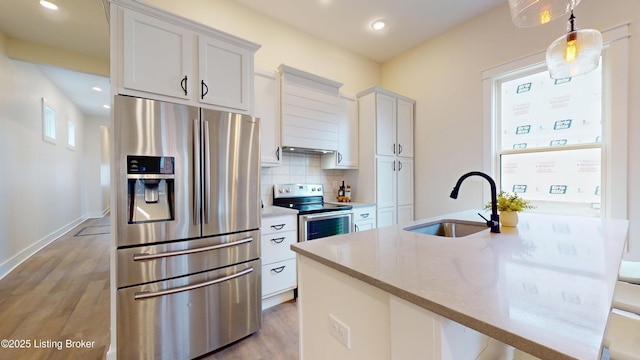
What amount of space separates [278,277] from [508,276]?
1958 mm

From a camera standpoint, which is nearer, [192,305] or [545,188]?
[192,305]

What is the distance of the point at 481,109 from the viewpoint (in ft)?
9.50

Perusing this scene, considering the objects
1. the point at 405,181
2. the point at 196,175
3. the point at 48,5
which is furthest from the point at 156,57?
the point at 405,181

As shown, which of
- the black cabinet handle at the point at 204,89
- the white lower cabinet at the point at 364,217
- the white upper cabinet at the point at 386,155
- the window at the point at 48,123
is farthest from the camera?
the window at the point at 48,123

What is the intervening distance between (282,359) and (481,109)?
3166mm

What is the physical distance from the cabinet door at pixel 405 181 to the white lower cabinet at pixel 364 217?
0.55m

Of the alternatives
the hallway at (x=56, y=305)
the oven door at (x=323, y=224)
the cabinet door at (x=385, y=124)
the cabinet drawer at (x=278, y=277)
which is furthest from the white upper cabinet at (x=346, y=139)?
the hallway at (x=56, y=305)

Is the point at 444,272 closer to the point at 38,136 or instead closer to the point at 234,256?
the point at 234,256

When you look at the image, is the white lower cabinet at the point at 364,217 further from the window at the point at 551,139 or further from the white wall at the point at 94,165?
the white wall at the point at 94,165

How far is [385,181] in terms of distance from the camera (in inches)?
127

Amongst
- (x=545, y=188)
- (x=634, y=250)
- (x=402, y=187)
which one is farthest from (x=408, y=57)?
(x=634, y=250)

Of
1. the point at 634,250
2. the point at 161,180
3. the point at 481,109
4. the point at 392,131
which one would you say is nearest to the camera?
the point at 161,180

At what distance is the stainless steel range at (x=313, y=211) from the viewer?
245 cm

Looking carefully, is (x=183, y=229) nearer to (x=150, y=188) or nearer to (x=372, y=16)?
(x=150, y=188)
